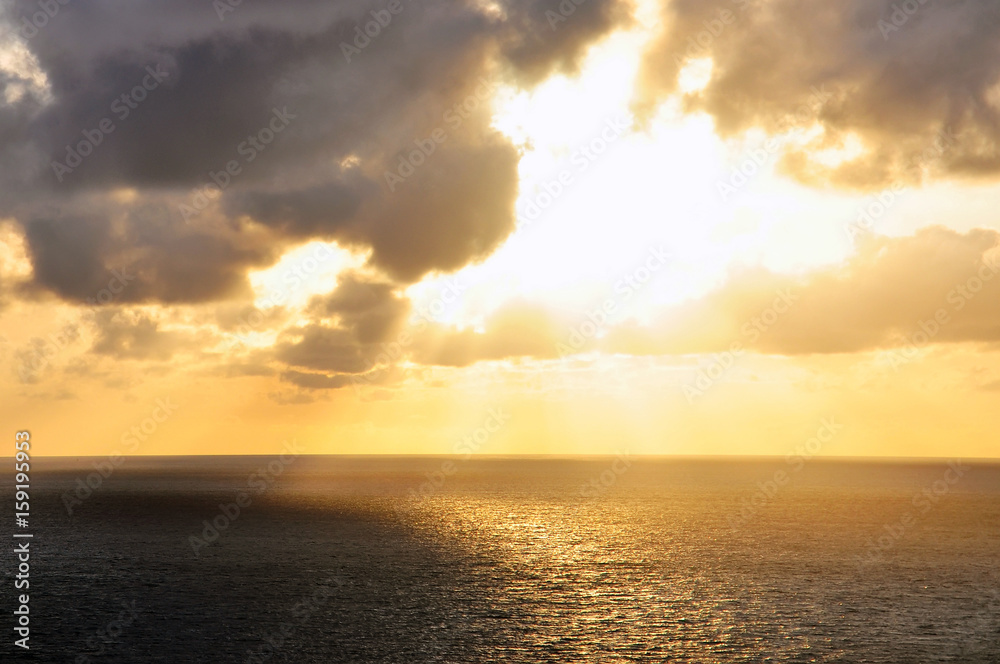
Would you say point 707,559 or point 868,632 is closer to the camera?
point 868,632

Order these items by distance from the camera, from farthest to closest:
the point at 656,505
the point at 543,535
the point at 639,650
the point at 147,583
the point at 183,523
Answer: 1. the point at 656,505
2. the point at 183,523
3. the point at 543,535
4. the point at 147,583
5. the point at 639,650

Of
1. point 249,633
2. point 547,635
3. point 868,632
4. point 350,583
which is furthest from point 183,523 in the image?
point 868,632

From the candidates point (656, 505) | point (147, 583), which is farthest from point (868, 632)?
point (656, 505)

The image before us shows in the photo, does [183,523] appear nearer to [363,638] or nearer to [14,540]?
[14,540]

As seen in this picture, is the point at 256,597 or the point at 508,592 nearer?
the point at 256,597

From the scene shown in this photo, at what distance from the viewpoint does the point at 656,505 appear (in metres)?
184

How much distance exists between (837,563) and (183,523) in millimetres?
104391

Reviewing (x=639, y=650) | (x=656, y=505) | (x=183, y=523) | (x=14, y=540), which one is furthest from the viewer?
(x=656, y=505)

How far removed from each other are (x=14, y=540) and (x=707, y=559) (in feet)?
310

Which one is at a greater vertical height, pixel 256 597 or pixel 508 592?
pixel 256 597

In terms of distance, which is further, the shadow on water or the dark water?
the dark water

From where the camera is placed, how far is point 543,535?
387ft

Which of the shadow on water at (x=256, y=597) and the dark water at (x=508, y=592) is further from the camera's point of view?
the dark water at (x=508, y=592)

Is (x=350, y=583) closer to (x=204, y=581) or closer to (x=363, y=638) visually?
(x=204, y=581)
